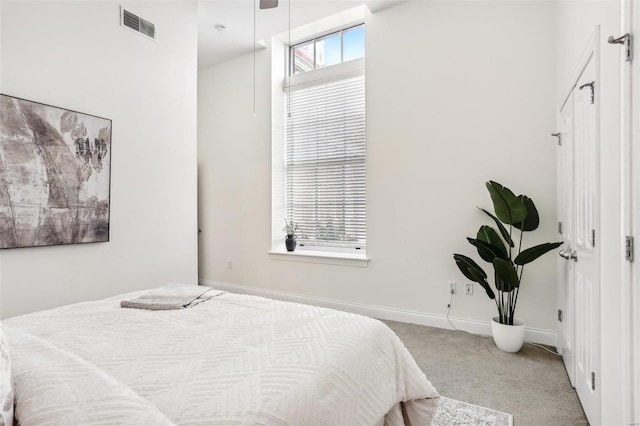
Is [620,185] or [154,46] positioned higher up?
[154,46]

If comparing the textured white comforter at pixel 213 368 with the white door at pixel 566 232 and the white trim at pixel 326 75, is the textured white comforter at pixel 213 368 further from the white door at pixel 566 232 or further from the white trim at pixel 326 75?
the white trim at pixel 326 75

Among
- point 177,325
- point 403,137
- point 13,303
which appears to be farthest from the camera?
point 403,137

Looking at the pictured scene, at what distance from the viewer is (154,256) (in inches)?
124

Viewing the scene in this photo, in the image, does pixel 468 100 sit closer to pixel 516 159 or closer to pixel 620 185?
pixel 516 159

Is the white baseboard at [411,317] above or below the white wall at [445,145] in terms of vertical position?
below

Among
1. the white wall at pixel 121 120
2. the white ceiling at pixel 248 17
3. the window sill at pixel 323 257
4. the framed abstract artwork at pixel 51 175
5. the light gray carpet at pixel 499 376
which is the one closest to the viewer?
the light gray carpet at pixel 499 376

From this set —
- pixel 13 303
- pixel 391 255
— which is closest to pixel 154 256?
pixel 13 303

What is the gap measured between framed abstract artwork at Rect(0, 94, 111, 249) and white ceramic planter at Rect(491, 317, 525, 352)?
3252 mm

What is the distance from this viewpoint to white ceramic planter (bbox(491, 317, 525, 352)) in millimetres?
2664

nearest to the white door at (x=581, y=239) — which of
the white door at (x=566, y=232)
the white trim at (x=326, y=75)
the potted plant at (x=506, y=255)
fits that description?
the white door at (x=566, y=232)

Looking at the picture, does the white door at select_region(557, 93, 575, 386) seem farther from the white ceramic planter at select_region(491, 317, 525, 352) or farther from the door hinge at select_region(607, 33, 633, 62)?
the door hinge at select_region(607, 33, 633, 62)

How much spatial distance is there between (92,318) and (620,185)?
2331 millimetres

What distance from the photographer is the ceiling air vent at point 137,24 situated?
9.41 ft

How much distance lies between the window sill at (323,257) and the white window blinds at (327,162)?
0.66 feet
